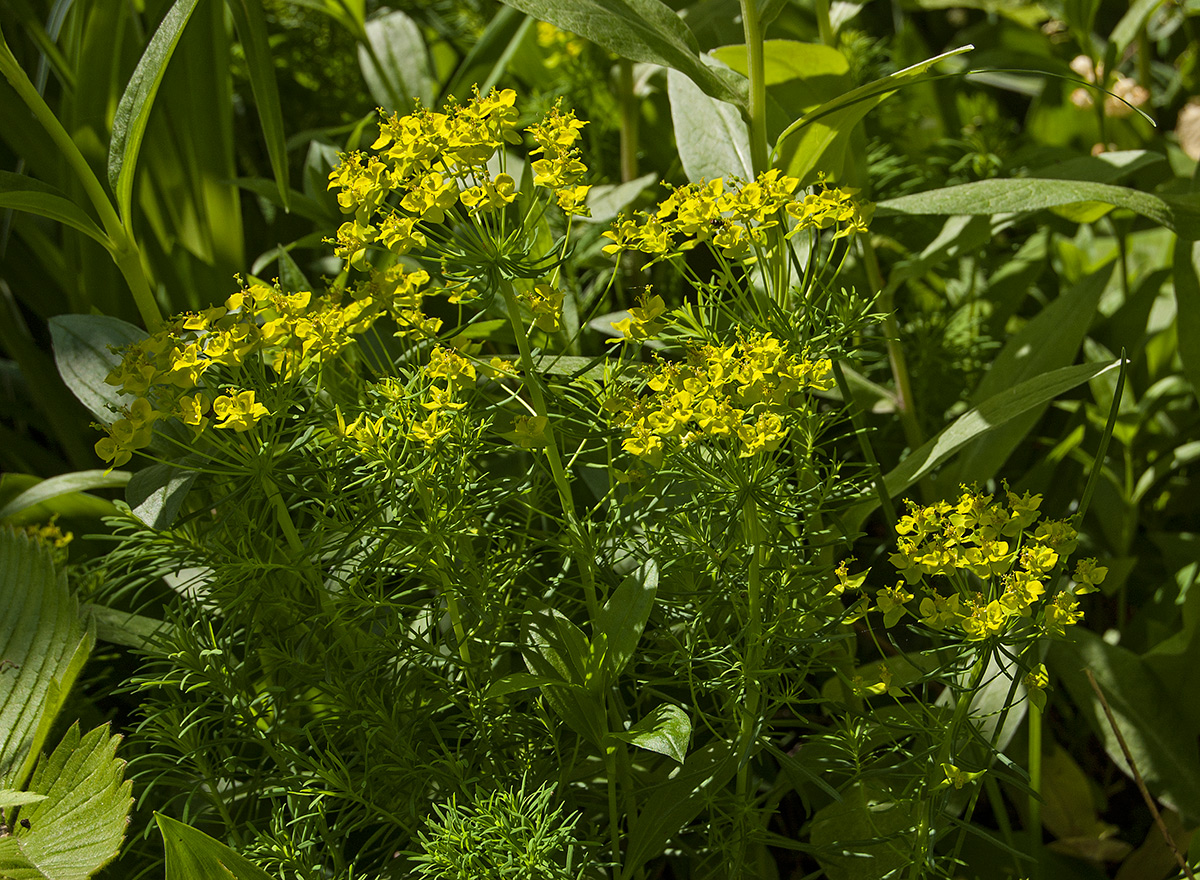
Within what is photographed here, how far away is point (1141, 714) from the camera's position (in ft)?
2.65

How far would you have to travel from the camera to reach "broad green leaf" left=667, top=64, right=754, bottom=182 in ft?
2.59

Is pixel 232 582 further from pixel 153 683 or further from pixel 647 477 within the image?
pixel 647 477

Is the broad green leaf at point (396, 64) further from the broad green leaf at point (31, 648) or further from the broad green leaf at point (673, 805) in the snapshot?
the broad green leaf at point (673, 805)

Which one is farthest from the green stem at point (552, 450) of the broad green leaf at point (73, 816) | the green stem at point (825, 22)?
the green stem at point (825, 22)

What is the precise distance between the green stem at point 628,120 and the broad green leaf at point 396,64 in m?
0.21

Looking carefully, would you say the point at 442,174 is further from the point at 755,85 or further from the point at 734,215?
the point at 755,85

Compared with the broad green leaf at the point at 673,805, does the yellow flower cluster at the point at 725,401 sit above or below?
above

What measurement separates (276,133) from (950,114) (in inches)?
36.8

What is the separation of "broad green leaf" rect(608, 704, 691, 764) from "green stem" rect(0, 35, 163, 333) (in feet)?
1.13

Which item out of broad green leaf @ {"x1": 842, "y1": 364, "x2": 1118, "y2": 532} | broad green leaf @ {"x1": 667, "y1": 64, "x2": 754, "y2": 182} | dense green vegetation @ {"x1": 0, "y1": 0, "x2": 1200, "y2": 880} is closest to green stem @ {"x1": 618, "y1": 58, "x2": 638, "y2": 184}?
dense green vegetation @ {"x1": 0, "y1": 0, "x2": 1200, "y2": 880}

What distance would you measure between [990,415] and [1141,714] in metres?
0.34

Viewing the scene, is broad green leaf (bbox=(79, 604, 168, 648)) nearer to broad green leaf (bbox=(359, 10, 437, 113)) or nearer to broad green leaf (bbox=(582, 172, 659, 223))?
broad green leaf (bbox=(582, 172, 659, 223))

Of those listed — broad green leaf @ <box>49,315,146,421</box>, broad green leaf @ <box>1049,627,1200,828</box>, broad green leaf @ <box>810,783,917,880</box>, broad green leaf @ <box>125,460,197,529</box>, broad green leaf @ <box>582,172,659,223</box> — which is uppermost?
broad green leaf @ <box>49,315,146,421</box>

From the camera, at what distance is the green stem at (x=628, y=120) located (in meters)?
1.05
